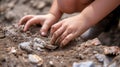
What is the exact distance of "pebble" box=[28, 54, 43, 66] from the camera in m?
1.15

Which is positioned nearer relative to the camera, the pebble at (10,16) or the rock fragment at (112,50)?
the rock fragment at (112,50)

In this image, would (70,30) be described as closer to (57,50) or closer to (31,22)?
(57,50)

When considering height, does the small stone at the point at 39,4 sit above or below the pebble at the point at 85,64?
above

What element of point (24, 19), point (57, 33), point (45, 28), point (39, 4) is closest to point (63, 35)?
point (57, 33)

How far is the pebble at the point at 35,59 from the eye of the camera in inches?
45.2

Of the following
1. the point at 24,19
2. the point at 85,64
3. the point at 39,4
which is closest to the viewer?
the point at 85,64

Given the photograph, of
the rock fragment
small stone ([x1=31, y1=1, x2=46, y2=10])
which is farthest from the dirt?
small stone ([x1=31, y1=1, x2=46, y2=10])

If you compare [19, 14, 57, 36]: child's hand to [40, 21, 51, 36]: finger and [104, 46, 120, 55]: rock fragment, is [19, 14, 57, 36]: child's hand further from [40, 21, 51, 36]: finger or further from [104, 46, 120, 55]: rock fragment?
[104, 46, 120, 55]: rock fragment

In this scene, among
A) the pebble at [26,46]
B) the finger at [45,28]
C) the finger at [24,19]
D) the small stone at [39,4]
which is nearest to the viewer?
the pebble at [26,46]

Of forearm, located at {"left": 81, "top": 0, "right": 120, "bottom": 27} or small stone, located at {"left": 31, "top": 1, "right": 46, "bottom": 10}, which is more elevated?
small stone, located at {"left": 31, "top": 1, "right": 46, "bottom": 10}

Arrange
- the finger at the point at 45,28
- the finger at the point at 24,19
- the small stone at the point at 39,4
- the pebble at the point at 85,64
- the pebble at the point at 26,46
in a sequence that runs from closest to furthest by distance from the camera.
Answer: the pebble at the point at 85,64 → the pebble at the point at 26,46 → the finger at the point at 45,28 → the finger at the point at 24,19 → the small stone at the point at 39,4

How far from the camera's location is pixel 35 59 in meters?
1.16

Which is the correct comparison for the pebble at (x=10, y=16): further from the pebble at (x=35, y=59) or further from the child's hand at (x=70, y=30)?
the pebble at (x=35, y=59)

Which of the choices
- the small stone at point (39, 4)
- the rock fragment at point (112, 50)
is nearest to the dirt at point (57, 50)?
the rock fragment at point (112, 50)
